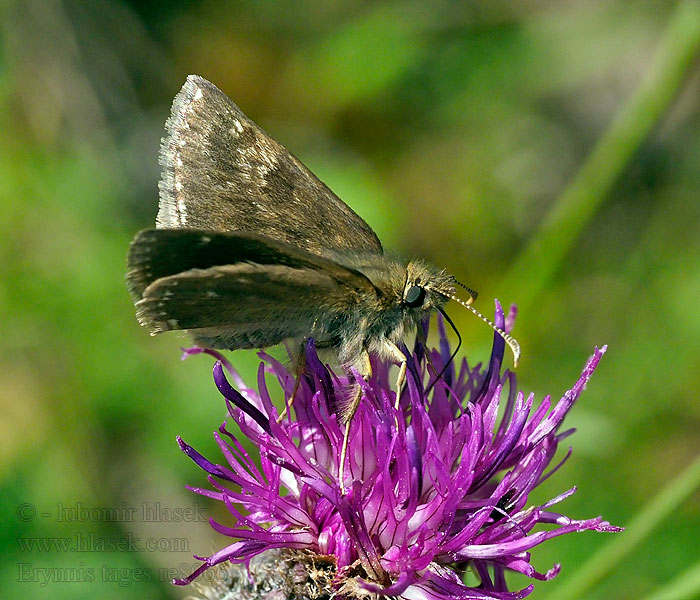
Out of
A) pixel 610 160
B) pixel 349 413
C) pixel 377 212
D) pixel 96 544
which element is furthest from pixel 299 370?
pixel 377 212

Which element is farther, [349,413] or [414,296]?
[414,296]

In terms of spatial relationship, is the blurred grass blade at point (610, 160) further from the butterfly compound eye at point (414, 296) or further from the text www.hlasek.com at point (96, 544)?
the text www.hlasek.com at point (96, 544)

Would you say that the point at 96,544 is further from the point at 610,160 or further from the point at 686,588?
the point at 610,160

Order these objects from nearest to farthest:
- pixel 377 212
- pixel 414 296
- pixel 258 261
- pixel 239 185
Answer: pixel 258 261, pixel 414 296, pixel 239 185, pixel 377 212

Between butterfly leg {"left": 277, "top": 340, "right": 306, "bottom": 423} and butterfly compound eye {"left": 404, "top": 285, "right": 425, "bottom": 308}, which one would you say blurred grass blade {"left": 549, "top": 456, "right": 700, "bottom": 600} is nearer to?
butterfly compound eye {"left": 404, "top": 285, "right": 425, "bottom": 308}

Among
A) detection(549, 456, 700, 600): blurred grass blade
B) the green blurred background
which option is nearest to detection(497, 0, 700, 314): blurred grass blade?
the green blurred background


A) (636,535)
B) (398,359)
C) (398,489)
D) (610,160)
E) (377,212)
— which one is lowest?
(636,535)

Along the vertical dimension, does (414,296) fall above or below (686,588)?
above
